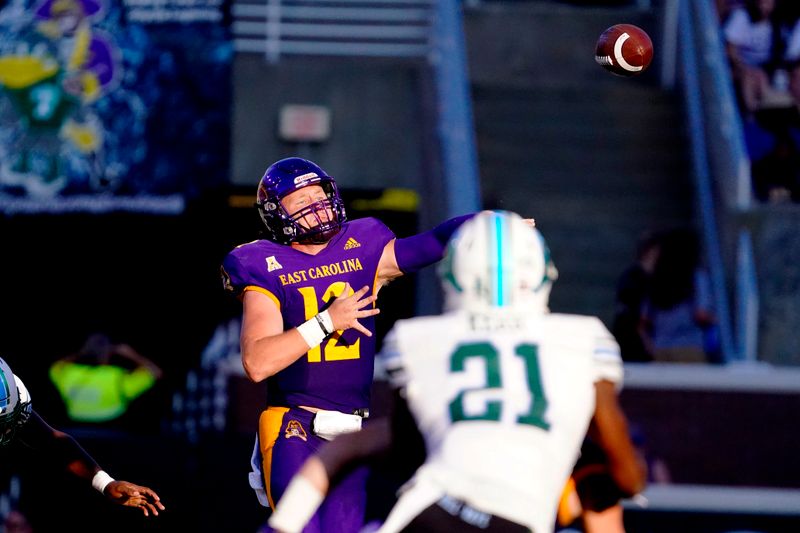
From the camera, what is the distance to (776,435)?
9.51 meters

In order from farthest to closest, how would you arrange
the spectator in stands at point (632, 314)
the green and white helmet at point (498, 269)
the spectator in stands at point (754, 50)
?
the spectator in stands at point (754, 50) → the spectator in stands at point (632, 314) → the green and white helmet at point (498, 269)

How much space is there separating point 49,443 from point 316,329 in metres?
1.19

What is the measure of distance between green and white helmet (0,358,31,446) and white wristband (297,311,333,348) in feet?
3.74

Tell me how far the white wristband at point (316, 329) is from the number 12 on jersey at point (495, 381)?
5.17 ft

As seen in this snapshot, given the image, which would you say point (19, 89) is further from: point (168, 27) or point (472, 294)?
point (472, 294)

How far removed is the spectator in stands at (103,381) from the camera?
12.4 m

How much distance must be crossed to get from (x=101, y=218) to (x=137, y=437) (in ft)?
11.2

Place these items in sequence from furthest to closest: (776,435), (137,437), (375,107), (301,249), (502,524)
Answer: (375,107), (137,437), (776,435), (301,249), (502,524)

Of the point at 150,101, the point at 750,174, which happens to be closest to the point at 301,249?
the point at 750,174

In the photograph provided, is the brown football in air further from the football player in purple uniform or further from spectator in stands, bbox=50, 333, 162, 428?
spectator in stands, bbox=50, 333, 162, 428

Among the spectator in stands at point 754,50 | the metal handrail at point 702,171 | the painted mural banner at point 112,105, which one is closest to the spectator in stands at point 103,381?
the painted mural banner at point 112,105

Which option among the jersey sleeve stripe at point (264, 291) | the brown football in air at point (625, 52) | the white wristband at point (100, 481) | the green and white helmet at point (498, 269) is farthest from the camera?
the brown football in air at point (625, 52)

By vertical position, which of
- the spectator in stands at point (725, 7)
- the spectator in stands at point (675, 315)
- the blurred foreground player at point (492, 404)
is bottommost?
the spectator in stands at point (675, 315)

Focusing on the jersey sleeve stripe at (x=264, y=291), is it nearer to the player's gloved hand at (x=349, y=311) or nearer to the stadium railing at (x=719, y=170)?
the player's gloved hand at (x=349, y=311)
